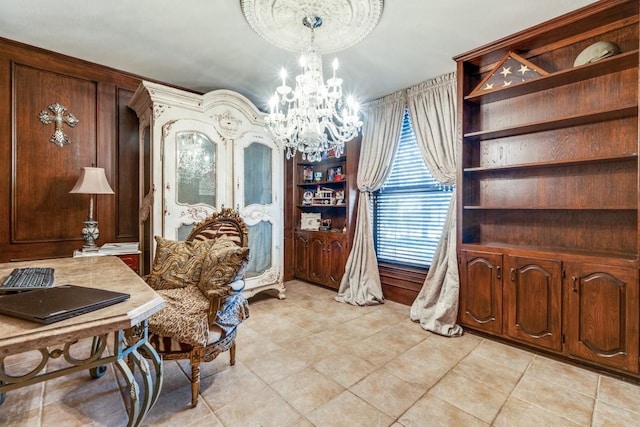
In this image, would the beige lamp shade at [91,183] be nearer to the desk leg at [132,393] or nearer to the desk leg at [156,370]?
the desk leg at [156,370]

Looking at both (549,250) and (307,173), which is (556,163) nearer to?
(549,250)

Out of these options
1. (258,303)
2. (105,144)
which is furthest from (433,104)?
(105,144)

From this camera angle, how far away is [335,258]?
4.22 meters

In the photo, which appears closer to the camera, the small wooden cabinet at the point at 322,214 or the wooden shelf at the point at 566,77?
the wooden shelf at the point at 566,77

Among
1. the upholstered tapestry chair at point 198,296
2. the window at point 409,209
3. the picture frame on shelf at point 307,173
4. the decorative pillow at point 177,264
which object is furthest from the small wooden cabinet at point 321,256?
the decorative pillow at point 177,264

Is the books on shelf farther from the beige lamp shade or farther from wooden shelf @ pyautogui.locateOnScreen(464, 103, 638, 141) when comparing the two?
wooden shelf @ pyautogui.locateOnScreen(464, 103, 638, 141)

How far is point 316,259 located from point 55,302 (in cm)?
352

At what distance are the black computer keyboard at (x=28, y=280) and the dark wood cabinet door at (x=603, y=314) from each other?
128 inches

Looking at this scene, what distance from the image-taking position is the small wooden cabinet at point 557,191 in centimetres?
215

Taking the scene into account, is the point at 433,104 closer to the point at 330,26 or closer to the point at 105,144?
the point at 330,26

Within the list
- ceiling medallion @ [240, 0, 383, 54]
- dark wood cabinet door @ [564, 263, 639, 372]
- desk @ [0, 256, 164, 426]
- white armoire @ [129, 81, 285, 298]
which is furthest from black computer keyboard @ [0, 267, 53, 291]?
dark wood cabinet door @ [564, 263, 639, 372]

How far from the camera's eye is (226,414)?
1.72 meters

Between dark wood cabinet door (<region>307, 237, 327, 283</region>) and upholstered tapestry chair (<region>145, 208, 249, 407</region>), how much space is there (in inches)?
78.4

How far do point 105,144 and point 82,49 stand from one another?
34.8 inches
